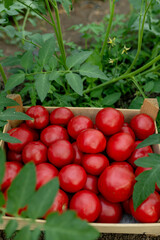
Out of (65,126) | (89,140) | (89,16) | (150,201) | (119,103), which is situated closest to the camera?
(150,201)

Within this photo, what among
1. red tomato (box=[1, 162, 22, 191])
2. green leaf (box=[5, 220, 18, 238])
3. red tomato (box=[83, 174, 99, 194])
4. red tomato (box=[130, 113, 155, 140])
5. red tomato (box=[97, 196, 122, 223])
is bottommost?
red tomato (box=[97, 196, 122, 223])

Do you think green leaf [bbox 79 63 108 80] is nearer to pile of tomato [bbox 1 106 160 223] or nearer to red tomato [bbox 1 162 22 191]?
pile of tomato [bbox 1 106 160 223]

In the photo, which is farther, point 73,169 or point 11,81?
point 11,81

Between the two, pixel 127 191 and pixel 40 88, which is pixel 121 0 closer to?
pixel 40 88

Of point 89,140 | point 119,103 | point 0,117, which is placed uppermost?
point 0,117

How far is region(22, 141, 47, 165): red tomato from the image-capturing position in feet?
3.63

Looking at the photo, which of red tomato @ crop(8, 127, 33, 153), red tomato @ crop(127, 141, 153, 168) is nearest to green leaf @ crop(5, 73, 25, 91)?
red tomato @ crop(8, 127, 33, 153)

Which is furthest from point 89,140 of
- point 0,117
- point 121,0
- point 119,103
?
point 121,0

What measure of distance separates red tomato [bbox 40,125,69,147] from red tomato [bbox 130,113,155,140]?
364 mm

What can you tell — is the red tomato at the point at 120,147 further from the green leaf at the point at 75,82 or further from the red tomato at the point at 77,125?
the green leaf at the point at 75,82

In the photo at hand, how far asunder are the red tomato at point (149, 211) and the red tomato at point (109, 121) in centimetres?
35

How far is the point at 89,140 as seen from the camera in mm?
1078

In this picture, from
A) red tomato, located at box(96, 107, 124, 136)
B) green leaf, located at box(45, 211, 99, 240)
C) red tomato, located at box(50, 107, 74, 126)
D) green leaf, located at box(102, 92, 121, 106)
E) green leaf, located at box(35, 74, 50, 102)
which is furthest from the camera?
green leaf, located at box(102, 92, 121, 106)

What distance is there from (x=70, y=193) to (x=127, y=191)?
264mm
